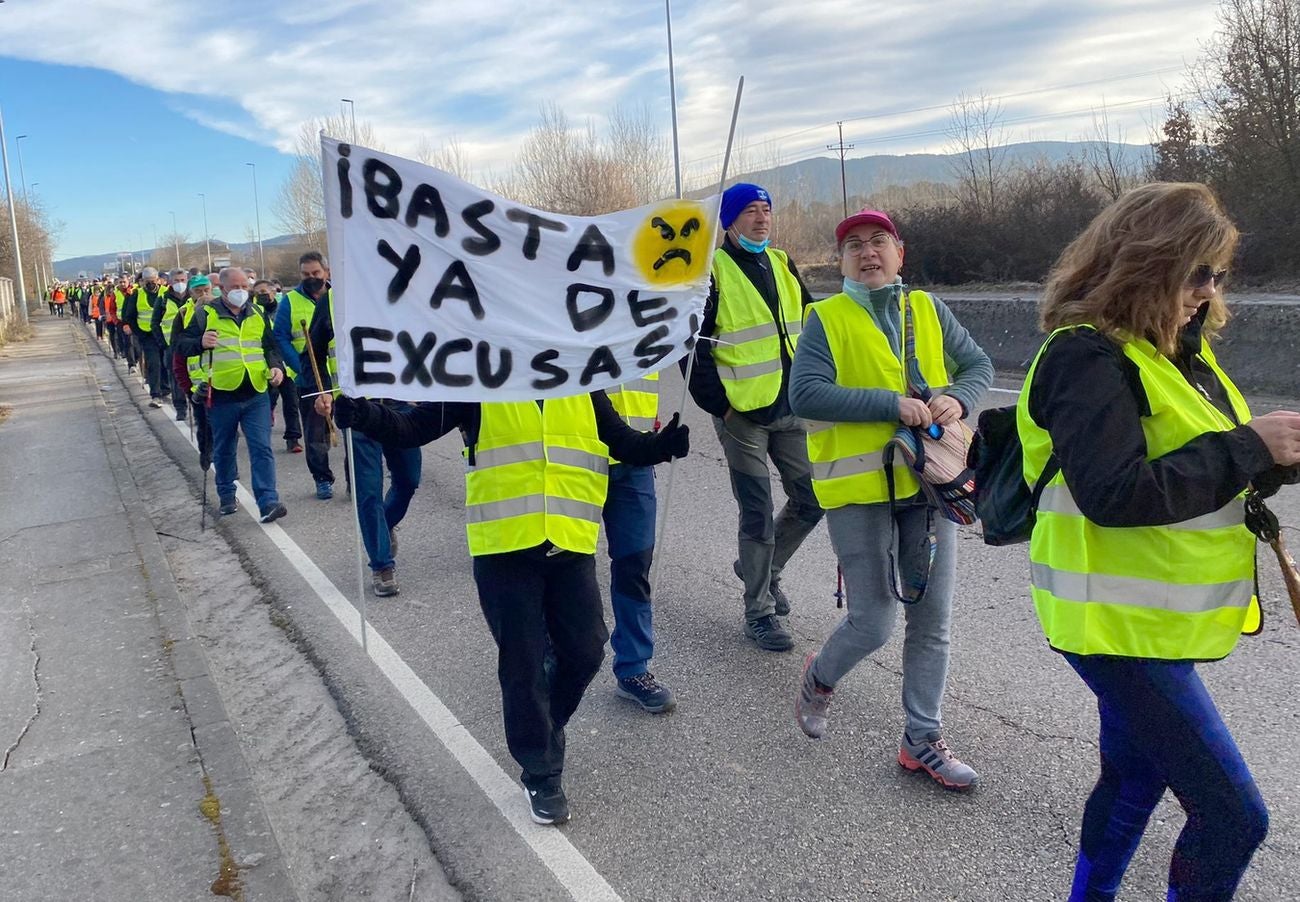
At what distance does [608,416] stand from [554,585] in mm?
616

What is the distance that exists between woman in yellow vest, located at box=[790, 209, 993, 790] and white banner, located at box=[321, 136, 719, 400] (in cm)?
57

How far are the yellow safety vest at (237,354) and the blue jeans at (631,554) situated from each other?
192 inches

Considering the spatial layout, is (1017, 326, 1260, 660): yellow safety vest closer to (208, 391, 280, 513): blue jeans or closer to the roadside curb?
the roadside curb

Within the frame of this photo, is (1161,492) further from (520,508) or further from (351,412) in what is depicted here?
(351,412)

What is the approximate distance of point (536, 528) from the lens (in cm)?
332

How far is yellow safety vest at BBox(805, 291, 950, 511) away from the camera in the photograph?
11.6ft

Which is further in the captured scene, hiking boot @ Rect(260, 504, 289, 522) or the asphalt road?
hiking boot @ Rect(260, 504, 289, 522)

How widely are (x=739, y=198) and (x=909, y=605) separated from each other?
2101mm

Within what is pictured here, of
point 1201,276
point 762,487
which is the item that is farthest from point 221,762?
point 1201,276

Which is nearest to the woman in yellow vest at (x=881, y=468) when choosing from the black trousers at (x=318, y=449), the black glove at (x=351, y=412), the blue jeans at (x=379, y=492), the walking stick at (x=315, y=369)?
the black glove at (x=351, y=412)

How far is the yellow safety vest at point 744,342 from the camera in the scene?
4.70m

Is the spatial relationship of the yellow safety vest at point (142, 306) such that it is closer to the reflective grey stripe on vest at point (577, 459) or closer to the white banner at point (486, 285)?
the white banner at point (486, 285)

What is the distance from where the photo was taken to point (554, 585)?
3473 mm

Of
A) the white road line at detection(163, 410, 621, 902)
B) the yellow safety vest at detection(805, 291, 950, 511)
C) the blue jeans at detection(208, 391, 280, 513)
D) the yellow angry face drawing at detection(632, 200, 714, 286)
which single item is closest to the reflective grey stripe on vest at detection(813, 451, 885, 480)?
the yellow safety vest at detection(805, 291, 950, 511)
